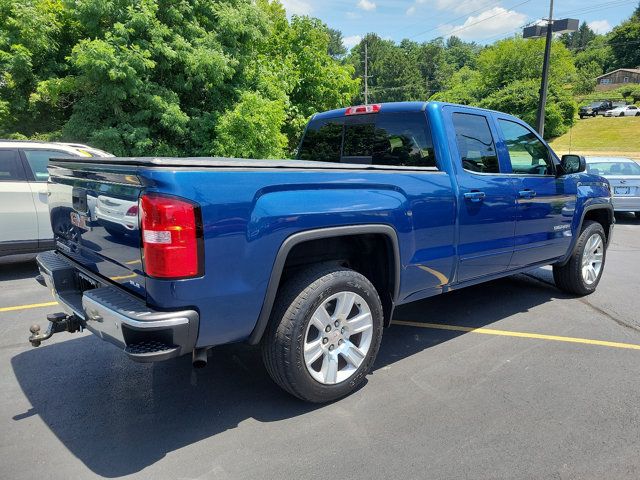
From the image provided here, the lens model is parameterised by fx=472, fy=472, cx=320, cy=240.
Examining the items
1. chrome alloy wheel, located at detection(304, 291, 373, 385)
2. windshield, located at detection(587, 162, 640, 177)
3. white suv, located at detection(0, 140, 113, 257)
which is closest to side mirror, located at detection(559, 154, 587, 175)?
chrome alloy wheel, located at detection(304, 291, 373, 385)

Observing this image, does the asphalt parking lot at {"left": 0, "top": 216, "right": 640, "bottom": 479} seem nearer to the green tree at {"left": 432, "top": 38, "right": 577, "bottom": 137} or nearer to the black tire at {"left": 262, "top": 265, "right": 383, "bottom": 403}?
the black tire at {"left": 262, "top": 265, "right": 383, "bottom": 403}

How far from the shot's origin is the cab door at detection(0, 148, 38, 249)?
20.1 ft

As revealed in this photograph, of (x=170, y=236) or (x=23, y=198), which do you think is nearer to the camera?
(x=170, y=236)

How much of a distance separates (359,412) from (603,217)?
14.9ft

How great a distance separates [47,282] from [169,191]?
173 centimetres

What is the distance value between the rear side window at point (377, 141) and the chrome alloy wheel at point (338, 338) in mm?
1410

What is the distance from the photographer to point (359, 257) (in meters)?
3.53

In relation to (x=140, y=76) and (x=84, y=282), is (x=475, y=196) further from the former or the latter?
(x=140, y=76)

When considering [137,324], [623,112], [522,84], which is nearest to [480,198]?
[137,324]

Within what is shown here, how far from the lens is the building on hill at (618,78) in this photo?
293ft

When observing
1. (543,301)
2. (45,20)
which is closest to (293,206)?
(543,301)

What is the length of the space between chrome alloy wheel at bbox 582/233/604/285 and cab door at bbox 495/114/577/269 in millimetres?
645

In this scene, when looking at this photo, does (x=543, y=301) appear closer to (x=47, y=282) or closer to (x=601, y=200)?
(x=601, y=200)

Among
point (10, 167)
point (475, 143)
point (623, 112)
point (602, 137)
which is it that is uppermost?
point (623, 112)
